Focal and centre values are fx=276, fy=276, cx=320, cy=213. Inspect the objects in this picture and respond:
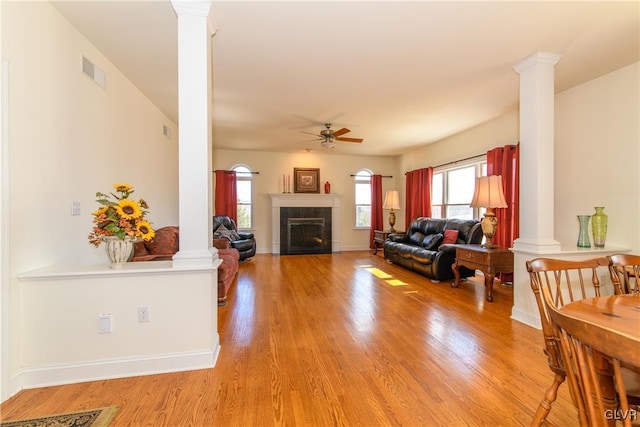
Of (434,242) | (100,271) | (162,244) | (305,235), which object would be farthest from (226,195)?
(100,271)

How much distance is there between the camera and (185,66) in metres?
1.99

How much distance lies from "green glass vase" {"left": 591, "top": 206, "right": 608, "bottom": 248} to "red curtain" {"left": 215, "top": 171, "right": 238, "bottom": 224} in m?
6.22

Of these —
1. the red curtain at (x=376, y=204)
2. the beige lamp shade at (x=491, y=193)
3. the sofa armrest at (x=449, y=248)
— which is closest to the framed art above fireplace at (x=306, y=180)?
the red curtain at (x=376, y=204)

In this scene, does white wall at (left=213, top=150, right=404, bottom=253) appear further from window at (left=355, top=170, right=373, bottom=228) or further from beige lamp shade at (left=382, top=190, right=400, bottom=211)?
beige lamp shade at (left=382, top=190, right=400, bottom=211)

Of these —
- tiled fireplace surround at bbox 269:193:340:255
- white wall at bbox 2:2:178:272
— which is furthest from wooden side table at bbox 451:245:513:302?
white wall at bbox 2:2:178:272

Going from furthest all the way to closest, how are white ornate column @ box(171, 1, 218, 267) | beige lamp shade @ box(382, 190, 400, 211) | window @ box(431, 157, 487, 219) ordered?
beige lamp shade @ box(382, 190, 400, 211), window @ box(431, 157, 487, 219), white ornate column @ box(171, 1, 218, 267)

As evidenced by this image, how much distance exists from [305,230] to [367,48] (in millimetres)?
5060

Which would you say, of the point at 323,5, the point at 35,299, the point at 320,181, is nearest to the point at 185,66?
the point at 323,5

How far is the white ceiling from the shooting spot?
207 cm

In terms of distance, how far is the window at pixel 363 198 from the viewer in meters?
7.73

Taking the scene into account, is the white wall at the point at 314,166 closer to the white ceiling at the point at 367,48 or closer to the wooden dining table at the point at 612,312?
the white ceiling at the point at 367,48

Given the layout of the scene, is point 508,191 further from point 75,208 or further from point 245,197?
point 245,197

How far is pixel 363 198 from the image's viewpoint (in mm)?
7785

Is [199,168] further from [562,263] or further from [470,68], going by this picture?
[470,68]
